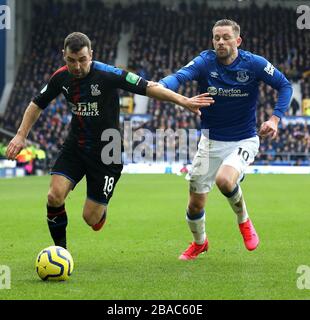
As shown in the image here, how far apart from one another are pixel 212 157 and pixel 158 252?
57.1 inches

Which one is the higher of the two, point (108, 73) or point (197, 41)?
point (197, 41)

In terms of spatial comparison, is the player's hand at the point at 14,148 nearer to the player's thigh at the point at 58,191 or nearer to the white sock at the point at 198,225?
the player's thigh at the point at 58,191

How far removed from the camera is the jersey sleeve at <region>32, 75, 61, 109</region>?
8.53m

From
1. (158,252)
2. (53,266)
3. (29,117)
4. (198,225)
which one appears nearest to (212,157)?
(198,225)

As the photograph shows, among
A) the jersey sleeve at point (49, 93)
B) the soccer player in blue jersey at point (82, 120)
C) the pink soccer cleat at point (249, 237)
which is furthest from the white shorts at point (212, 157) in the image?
the jersey sleeve at point (49, 93)

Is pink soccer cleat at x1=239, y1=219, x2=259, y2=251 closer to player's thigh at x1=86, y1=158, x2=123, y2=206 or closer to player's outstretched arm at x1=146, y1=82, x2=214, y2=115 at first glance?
player's thigh at x1=86, y1=158, x2=123, y2=206

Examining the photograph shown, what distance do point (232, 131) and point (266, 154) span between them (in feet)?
95.1

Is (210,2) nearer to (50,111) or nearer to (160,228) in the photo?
(50,111)

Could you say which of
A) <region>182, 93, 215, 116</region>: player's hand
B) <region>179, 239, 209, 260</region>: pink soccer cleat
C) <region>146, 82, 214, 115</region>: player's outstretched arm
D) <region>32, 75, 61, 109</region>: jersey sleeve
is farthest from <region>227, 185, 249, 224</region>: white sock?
<region>32, 75, 61, 109</region>: jersey sleeve

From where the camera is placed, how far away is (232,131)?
9383 millimetres

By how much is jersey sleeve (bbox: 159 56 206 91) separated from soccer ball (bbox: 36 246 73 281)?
215 centimetres

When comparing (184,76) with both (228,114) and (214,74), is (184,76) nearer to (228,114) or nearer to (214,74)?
(214,74)

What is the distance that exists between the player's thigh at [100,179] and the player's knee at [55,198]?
1.80ft
